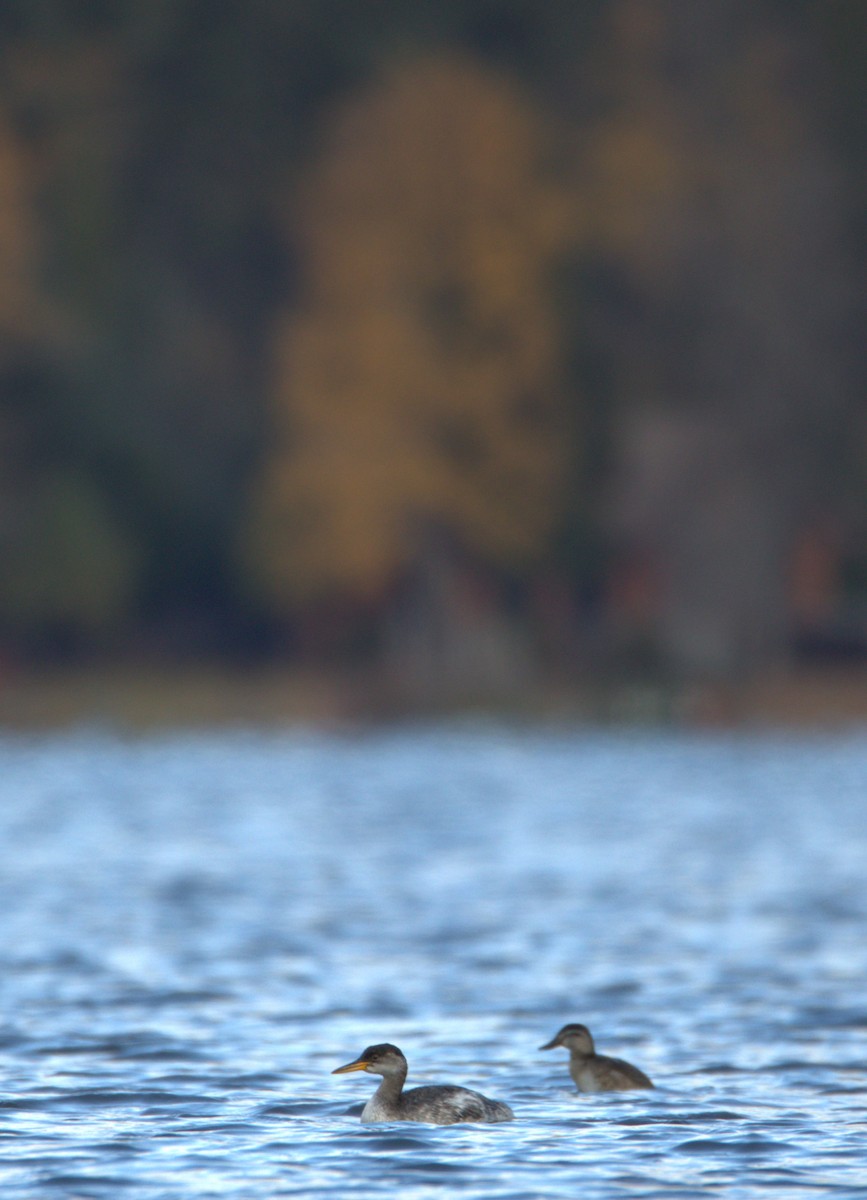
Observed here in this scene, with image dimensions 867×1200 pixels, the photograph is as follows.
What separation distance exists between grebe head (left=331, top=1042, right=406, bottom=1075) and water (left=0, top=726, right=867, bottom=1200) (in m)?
0.28

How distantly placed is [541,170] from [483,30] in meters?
6.93

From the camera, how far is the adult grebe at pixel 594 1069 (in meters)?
13.0

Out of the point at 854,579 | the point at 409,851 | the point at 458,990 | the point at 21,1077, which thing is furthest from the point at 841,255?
the point at 21,1077

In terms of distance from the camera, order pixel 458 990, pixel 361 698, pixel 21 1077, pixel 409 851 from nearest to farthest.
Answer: pixel 21 1077 → pixel 458 990 → pixel 409 851 → pixel 361 698

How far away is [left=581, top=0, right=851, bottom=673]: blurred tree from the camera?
53406 millimetres

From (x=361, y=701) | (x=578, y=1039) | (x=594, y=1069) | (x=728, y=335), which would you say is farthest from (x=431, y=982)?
(x=728, y=335)

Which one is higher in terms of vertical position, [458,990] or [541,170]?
[541,170]

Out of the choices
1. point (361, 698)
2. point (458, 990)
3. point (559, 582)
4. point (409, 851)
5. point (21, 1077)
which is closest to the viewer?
point (21, 1077)

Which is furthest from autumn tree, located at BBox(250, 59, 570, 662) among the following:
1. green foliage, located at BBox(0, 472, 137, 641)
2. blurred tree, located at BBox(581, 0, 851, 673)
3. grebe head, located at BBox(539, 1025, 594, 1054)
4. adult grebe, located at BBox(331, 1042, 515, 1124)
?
adult grebe, located at BBox(331, 1042, 515, 1124)

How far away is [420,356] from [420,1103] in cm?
4268

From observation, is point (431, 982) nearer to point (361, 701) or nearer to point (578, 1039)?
point (578, 1039)

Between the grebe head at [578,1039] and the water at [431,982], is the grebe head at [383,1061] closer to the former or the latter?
the water at [431,982]

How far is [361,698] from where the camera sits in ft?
175

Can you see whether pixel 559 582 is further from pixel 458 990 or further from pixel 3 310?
pixel 458 990
